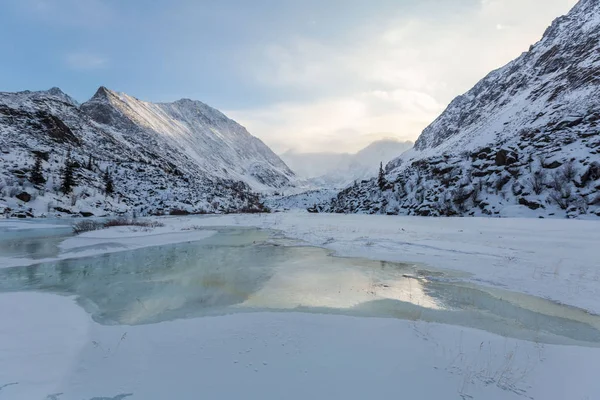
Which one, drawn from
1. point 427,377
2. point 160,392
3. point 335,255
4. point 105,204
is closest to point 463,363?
point 427,377

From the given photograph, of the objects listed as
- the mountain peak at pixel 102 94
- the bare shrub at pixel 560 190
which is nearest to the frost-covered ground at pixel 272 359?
the bare shrub at pixel 560 190

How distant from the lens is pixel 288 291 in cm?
834

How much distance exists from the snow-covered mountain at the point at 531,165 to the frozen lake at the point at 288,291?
26.8m

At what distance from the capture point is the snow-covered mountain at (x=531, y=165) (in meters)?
29.5

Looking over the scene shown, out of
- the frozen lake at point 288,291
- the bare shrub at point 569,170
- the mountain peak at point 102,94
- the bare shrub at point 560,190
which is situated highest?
the mountain peak at point 102,94

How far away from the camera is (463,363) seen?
4.57 meters

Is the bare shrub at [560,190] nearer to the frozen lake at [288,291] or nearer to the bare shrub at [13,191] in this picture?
the frozen lake at [288,291]

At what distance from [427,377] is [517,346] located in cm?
217

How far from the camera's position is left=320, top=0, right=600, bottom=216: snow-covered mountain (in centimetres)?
2951

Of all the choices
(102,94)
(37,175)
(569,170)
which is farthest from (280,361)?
(102,94)

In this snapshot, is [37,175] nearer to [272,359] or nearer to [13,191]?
[13,191]

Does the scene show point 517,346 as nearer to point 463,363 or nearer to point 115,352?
point 463,363

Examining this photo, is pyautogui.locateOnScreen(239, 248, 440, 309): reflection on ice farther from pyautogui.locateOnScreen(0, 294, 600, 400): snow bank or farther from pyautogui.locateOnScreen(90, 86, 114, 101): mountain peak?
pyautogui.locateOnScreen(90, 86, 114, 101): mountain peak

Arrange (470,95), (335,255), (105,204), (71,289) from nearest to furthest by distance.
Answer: (71,289) < (335,255) < (105,204) < (470,95)
